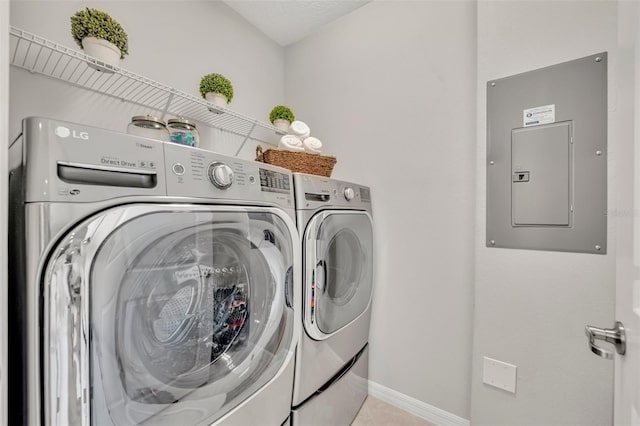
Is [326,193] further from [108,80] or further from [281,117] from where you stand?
[108,80]

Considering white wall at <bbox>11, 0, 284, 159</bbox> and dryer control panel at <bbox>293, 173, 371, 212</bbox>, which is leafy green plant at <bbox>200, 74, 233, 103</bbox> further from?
dryer control panel at <bbox>293, 173, 371, 212</bbox>

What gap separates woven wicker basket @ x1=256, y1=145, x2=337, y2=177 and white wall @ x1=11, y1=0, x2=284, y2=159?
58 centimetres

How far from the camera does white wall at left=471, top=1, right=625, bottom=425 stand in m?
1.06

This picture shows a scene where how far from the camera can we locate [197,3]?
1.62 metres

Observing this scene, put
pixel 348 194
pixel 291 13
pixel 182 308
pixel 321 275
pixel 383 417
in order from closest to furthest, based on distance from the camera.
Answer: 1. pixel 182 308
2. pixel 321 275
3. pixel 348 194
4. pixel 383 417
5. pixel 291 13

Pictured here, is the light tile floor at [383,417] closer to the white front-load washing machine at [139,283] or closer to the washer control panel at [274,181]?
the white front-load washing machine at [139,283]

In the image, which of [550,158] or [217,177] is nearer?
[217,177]

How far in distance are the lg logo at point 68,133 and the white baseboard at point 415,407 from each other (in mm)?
1924

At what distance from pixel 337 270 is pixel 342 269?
0.18 feet

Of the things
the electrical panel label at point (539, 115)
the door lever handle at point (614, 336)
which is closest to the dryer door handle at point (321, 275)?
the door lever handle at point (614, 336)

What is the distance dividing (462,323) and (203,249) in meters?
1.37

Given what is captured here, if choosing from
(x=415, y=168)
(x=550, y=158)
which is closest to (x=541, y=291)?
(x=550, y=158)

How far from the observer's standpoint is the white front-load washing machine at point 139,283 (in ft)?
1.71

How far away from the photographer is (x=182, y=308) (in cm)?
76
